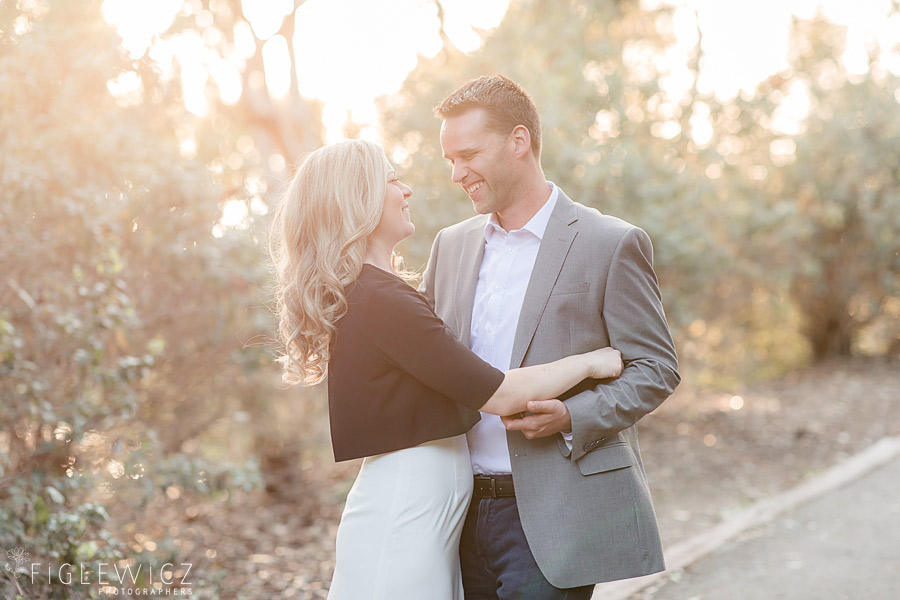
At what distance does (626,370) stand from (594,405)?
0.17 m

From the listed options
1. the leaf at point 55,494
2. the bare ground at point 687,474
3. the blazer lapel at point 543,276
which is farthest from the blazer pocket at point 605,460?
the bare ground at point 687,474

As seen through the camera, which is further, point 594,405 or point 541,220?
point 541,220

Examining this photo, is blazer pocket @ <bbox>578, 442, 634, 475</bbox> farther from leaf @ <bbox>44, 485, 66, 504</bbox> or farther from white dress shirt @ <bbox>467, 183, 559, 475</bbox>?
leaf @ <bbox>44, 485, 66, 504</bbox>

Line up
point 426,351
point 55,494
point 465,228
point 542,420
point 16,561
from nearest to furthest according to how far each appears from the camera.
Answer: point 426,351
point 542,420
point 465,228
point 16,561
point 55,494

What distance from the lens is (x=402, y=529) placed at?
2631 mm

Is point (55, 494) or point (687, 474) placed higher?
point (55, 494)

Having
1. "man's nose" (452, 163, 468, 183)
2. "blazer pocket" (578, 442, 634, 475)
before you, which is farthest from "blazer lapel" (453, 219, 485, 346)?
"blazer pocket" (578, 442, 634, 475)

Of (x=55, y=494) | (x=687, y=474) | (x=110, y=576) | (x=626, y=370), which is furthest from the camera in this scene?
(x=687, y=474)

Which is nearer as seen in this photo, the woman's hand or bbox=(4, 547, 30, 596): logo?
the woman's hand

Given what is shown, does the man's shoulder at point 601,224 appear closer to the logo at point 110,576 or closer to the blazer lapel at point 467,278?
the blazer lapel at point 467,278

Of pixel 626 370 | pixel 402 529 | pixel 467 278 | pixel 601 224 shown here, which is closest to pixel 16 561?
pixel 402 529

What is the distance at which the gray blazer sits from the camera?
2697 millimetres

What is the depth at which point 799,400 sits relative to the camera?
1219 centimetres

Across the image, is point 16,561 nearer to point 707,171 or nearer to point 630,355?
point 630,355
